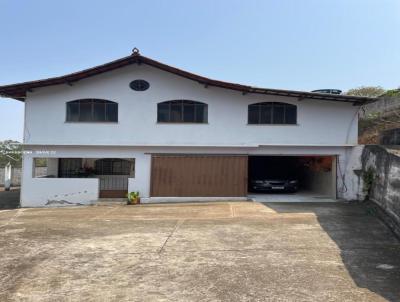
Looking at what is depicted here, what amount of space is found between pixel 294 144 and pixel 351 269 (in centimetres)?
1000

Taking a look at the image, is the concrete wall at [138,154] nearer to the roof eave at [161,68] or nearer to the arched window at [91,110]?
the arched window at [91,110]

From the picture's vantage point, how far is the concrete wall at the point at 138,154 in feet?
52.6

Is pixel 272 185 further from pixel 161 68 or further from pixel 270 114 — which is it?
pixel 161 68

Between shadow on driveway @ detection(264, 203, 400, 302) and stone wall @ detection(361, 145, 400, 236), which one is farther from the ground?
stone wall @ detection(361, 145, 400, 236)

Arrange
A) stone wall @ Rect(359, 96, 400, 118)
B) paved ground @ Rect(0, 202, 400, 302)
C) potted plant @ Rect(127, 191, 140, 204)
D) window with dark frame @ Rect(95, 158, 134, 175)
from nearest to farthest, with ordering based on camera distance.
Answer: paved ground @ Rect(0, 202, 400, 302)
potted plant @ Rect(127, 191, 140, 204)
window with dark frame @ Rect(95, 158, 134, 175)
stone wall @ Rect(359, 96, 400, 118)

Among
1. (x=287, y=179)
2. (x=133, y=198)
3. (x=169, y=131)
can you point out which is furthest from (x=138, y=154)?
(x=287, y=179)

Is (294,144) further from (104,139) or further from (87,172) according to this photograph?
(87,172)

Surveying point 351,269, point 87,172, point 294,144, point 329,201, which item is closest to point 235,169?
point 294,144

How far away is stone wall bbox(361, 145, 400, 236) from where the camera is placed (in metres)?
9.34

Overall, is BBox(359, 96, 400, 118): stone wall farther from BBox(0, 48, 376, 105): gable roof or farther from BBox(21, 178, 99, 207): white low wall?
BBox(21, 178, 99, 207): white low wall

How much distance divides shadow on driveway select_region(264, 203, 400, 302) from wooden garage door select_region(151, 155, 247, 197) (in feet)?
9.58

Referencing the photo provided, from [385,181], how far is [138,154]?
922cm

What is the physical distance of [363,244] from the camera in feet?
26.2

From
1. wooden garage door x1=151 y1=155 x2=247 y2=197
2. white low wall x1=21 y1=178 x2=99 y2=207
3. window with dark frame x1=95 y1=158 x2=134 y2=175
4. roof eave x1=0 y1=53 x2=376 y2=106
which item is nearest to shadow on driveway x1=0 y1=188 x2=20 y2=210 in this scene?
white low wall x1=21 y1=178 x2=99 y2=207
